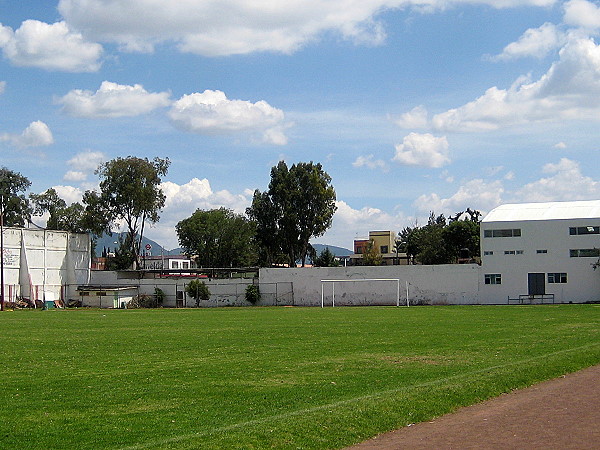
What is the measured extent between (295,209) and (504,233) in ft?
126

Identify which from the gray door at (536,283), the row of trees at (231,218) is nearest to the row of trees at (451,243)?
the row of trees at (231,218)

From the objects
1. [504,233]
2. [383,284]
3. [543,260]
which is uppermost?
[504,233]

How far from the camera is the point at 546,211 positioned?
8550 cm

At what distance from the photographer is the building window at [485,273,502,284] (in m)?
82.7

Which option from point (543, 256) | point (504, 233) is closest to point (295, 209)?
point (504, 233)

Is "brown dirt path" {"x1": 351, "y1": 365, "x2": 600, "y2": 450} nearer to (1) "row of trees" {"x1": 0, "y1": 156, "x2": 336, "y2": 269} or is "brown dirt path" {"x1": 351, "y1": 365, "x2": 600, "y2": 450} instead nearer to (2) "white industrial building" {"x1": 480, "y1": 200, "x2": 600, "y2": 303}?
Answer: (2) "white industrial building" {"x1": 480, "y1": 200, "x2": 600, "y2": 303}

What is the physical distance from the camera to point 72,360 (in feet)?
81.5

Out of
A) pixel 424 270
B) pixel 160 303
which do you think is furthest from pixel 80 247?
pixel 424 270

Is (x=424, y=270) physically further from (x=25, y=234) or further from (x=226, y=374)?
(x=226, y=374)

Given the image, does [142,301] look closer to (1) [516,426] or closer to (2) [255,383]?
(2) [255,383]

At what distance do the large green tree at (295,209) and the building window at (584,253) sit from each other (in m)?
42.1

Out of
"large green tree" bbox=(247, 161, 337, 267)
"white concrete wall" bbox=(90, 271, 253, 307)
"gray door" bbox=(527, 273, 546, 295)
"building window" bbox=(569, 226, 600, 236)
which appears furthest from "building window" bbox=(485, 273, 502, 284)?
"large green tree" bbox=(247, 161, 337, 267)

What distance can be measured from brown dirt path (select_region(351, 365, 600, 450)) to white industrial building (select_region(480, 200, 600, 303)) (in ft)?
217

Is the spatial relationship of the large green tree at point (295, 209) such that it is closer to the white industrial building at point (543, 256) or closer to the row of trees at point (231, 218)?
the row of trees at point (231, 218)
